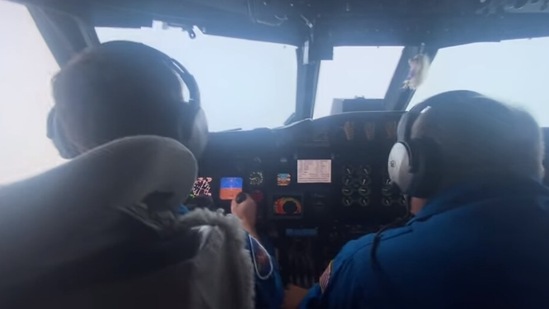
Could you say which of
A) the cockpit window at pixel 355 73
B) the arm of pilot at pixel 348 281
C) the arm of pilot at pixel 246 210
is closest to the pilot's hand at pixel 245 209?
the arm of pilot at pixel 246 210

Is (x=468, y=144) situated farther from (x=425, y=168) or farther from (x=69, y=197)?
(x=69, y=197)

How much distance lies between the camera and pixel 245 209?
1.79 meters

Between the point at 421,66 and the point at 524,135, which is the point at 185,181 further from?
the point at 421,66

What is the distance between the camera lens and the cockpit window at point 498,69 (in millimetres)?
2271

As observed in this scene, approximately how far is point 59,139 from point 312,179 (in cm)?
139

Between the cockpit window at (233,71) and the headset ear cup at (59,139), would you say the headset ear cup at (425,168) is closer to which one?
the headset ear cup at (59,139)

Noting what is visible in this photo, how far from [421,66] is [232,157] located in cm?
103

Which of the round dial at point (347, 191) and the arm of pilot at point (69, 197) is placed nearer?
the arm of pilot at point (69, 197)

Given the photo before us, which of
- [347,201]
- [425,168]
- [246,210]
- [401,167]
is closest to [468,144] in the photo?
[425,168]

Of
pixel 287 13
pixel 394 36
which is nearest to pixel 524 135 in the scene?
pixel 287 13

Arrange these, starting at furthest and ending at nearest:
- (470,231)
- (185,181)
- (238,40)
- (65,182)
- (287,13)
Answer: (238,40) < (287,13) < (470,231) < (185,181) < (65,182)

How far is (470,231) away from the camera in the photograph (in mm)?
876

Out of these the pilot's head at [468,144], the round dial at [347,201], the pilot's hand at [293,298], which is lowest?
the pilot's hand at [293,298]

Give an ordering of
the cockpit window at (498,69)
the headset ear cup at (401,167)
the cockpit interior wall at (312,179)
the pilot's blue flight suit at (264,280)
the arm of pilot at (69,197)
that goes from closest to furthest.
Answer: the arm of pilot at (69,197)
the pilot's blue flight suit at (264,280)
the headset ear cup at (401,167)
the cockpit interior wall at (312,179)
the cockpit window at (498,69)
